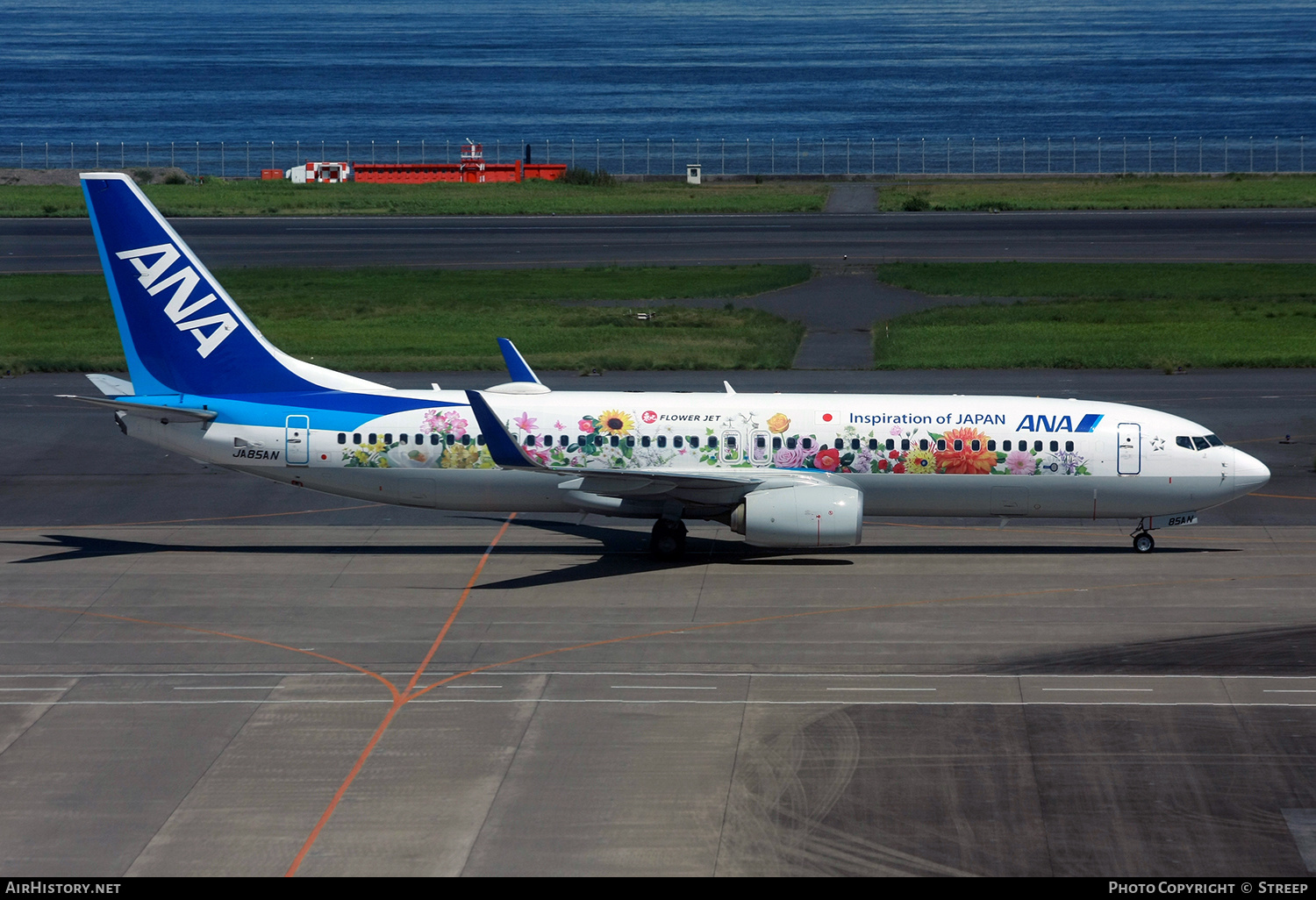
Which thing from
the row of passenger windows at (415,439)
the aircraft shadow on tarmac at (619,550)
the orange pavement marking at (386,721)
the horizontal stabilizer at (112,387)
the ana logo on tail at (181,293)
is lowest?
the orange pavement marking at (386,721)

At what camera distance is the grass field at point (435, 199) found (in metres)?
113

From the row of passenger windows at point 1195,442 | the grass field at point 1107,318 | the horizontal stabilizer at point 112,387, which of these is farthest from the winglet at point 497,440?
the grass field at point 1107,318

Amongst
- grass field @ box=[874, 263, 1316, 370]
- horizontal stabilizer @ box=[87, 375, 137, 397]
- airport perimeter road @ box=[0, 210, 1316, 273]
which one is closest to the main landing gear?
grass field @ box=[874, 263, 1316, 370]

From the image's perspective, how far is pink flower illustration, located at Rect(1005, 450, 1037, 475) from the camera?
3816 cm

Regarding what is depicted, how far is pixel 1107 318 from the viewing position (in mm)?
71438

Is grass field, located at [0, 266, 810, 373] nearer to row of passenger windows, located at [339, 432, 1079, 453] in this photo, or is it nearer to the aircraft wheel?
row of passenger windows, located at [339, 432, 1079, 453]

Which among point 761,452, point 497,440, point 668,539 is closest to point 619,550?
point 668,539

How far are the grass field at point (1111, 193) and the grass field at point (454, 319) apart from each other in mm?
35669

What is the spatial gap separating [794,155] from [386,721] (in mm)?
159496

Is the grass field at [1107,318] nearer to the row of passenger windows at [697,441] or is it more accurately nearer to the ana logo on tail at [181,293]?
the row of passenger windows at [697,441]

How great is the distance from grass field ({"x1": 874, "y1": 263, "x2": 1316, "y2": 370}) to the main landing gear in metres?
22.1
